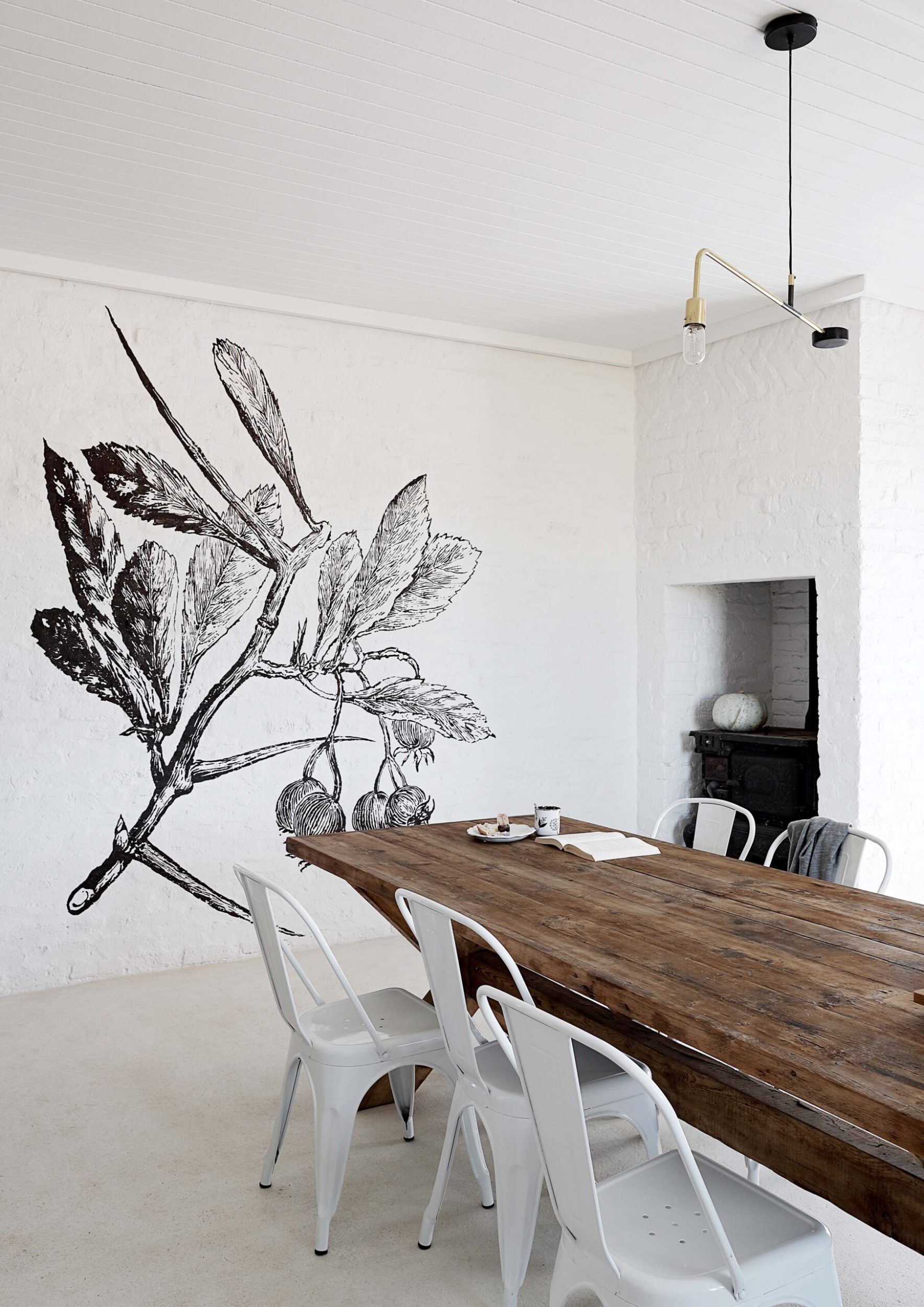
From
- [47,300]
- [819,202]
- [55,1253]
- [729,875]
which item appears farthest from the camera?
[47,300]

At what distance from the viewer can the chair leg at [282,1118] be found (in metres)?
2.48

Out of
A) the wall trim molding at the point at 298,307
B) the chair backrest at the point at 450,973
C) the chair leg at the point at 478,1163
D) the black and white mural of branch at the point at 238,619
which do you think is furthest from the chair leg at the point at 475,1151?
the wall trim molding at the point at 298,307

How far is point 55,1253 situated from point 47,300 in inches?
131

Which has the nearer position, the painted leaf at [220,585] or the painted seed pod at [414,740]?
the painted leaf at [220,585]

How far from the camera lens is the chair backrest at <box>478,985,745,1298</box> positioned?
1439mm

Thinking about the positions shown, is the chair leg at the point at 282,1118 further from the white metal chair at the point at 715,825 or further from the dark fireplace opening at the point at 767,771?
the dark fireplace opening at the point at 767,771

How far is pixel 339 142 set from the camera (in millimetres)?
3053

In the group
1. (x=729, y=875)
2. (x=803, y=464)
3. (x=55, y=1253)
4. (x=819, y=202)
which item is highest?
(x=819, y=202)

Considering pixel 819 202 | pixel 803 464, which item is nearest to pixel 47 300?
pixel 819 202

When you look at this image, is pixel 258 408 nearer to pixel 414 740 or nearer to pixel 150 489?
pixel 150 489

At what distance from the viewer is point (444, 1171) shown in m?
2.23

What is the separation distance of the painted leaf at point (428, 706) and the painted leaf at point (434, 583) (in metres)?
0.28

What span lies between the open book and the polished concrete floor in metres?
0.75

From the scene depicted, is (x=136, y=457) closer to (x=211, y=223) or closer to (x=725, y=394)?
(x=211, y=223)
